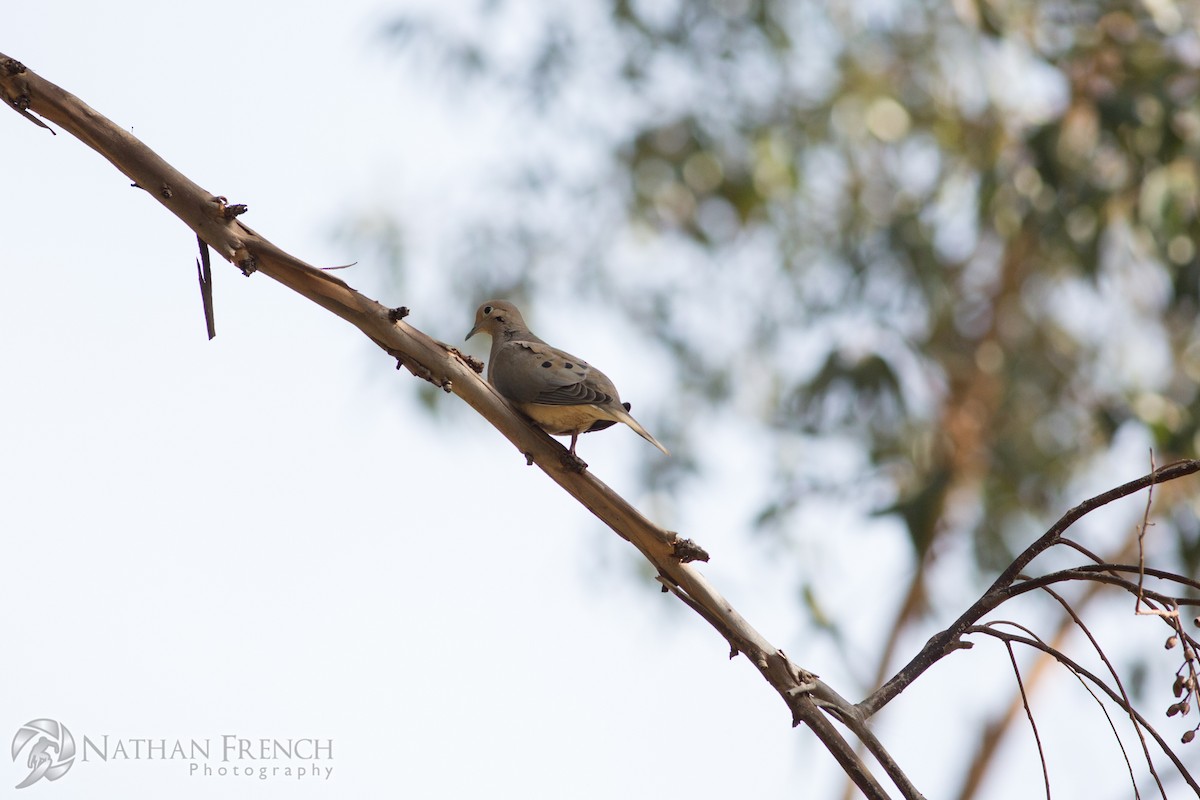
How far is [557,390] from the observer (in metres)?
2.81

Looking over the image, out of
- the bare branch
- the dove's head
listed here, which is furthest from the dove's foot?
the dove's head

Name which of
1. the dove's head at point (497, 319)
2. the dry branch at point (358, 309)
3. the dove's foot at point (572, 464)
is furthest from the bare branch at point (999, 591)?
the dove's head at point (497, 319)

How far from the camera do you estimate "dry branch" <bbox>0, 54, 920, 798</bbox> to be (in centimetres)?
211

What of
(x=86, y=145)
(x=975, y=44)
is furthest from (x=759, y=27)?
(x=86, y=145)

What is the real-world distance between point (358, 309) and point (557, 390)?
2.35 ft

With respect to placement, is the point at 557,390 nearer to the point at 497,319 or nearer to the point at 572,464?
the point at 572,464

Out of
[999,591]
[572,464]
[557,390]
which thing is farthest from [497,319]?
[999,591]

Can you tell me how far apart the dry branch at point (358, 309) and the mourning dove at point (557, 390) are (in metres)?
0.48

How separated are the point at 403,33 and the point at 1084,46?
4053 millimetres

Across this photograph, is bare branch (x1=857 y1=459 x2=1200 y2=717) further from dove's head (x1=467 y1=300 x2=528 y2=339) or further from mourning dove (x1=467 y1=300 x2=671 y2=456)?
dove's head (x1=467 y1=300 x2=528 y2=339)

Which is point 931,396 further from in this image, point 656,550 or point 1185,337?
point 656,550

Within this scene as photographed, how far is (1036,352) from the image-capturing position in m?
8.16

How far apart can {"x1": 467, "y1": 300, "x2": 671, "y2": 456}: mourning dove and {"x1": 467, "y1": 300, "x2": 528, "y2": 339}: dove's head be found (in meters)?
0.37

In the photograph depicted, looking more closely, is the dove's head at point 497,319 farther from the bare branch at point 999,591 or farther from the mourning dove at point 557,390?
the bare branch at point 999,591
